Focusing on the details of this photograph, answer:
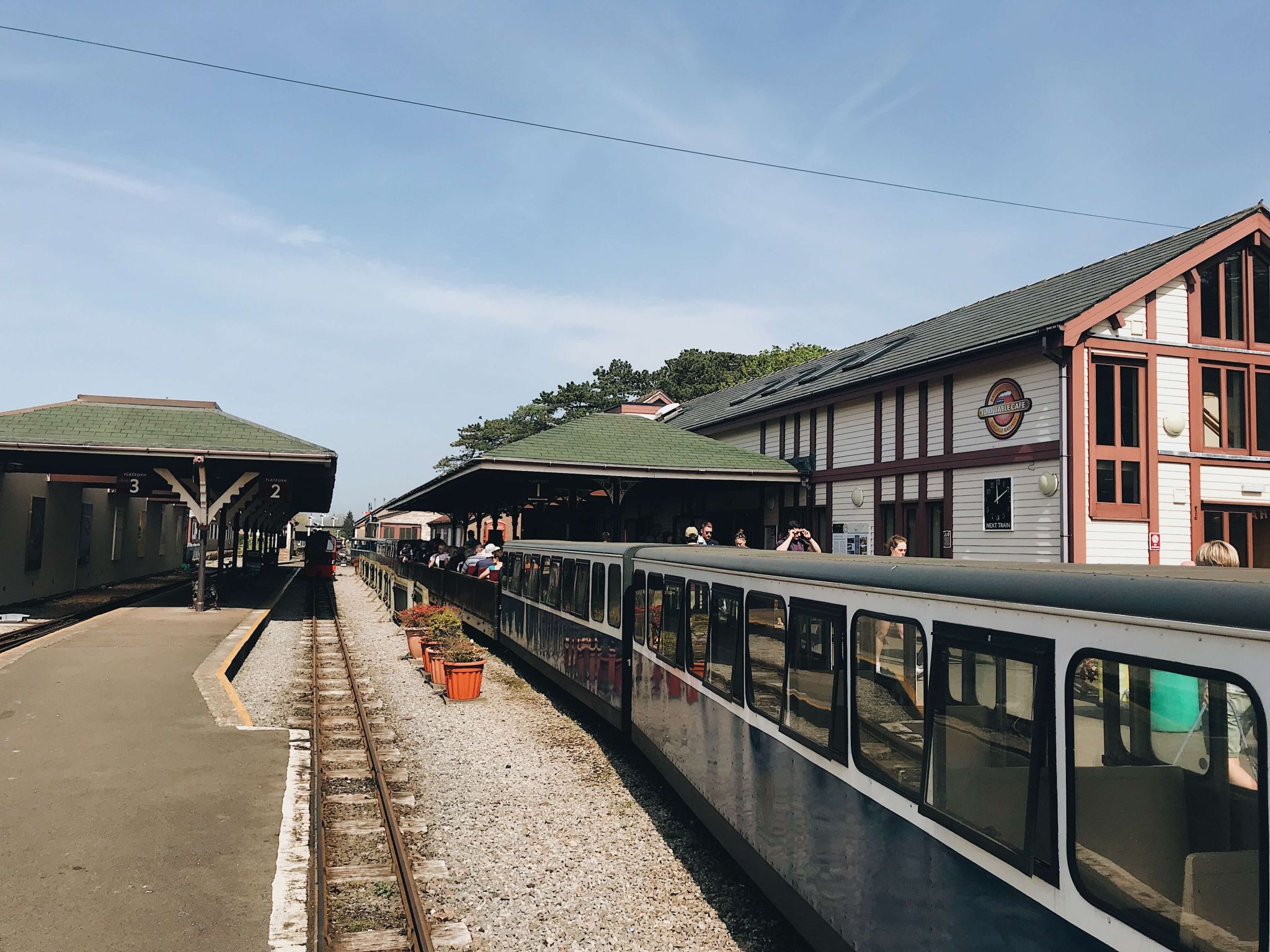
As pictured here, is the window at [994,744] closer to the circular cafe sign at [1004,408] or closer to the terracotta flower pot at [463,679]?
the terracotta flower pot at [463,679]

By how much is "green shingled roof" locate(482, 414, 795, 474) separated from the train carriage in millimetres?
13890

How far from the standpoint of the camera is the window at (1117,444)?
14.1 m

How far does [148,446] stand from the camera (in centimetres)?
1866

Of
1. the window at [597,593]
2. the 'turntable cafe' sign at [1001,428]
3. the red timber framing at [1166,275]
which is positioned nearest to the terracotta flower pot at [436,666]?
the window at [597,593]

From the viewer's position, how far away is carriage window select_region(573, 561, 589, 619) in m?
10.0

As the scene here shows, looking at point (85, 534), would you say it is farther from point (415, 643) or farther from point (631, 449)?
point (631, 449)

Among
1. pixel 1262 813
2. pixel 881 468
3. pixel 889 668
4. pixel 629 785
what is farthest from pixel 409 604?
pixel 1262 813

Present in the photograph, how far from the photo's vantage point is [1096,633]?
257 cm

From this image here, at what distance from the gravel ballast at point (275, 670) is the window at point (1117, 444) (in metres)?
12.0

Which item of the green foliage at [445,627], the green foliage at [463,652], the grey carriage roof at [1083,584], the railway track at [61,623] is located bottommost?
the railway track at [61,623]

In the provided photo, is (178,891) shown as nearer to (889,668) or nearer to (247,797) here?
(247,797)

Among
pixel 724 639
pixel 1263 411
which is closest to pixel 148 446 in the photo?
pixel 724 639

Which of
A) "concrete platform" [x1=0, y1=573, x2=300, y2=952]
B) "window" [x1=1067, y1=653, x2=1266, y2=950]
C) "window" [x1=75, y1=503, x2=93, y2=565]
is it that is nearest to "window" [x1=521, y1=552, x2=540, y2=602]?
"concrete platform" [x1=0, y1=573, x2=300, y2=952]

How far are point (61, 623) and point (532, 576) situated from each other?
11.8 meters
